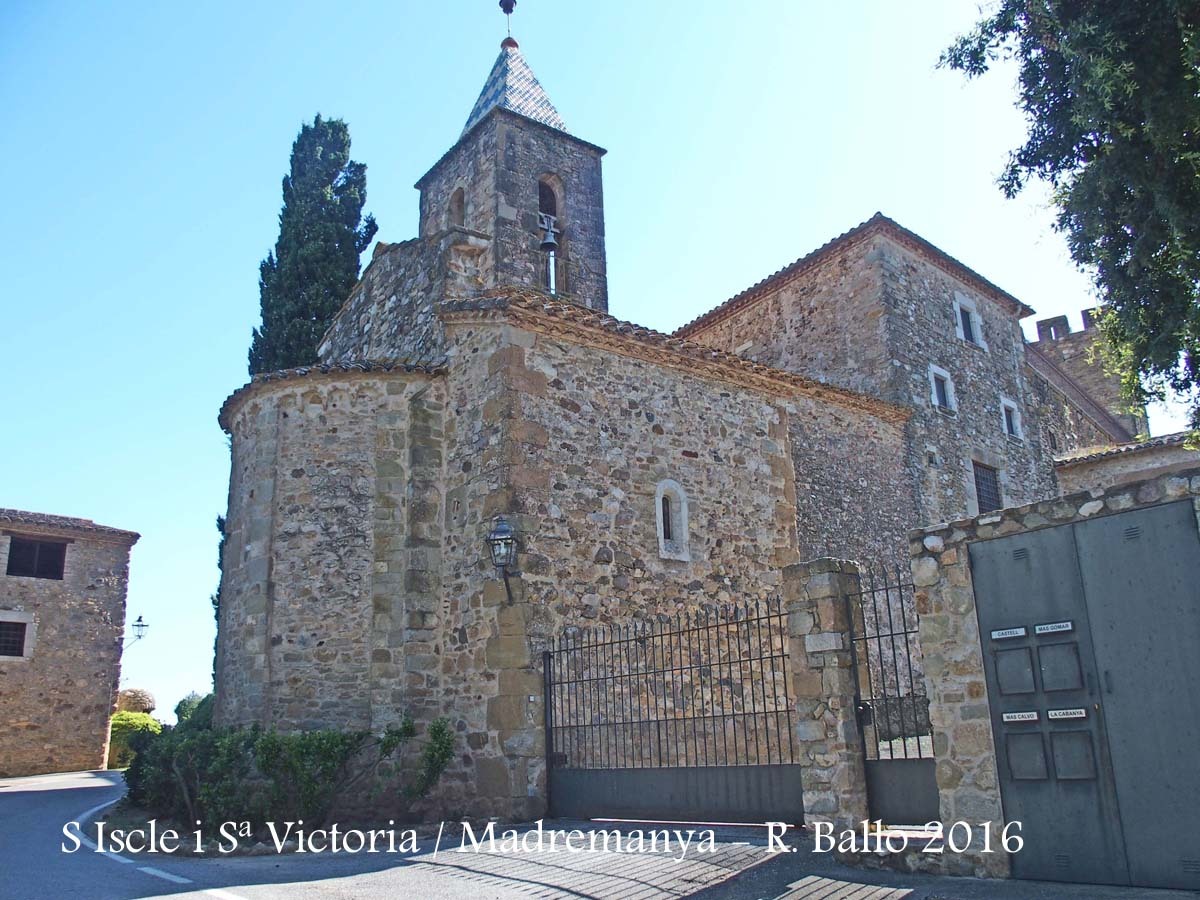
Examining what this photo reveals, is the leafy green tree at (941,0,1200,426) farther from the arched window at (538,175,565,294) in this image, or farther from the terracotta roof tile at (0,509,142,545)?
the terracotta roof tile at (0,509,142,545)

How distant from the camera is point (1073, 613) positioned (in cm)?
651

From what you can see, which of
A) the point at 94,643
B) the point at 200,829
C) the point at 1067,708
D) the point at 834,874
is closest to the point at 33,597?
the point at 94,643

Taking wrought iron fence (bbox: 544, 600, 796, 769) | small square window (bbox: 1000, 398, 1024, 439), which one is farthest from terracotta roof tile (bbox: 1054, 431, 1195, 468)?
wrought iron fence (bbox: 544, 600, 796, 769)

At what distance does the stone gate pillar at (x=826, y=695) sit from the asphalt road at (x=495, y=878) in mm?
480

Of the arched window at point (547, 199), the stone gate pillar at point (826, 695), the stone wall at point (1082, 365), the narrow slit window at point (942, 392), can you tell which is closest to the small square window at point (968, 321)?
the narrow slit window at point (942, 392)

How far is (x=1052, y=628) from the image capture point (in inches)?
259

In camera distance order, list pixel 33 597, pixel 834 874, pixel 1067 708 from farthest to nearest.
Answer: pixel 33 597 → pixel 834 874 → pixel 1067 708

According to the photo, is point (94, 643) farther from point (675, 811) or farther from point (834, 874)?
point (834, 874)

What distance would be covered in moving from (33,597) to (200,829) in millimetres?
16581

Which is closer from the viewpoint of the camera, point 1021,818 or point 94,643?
point 1021,818

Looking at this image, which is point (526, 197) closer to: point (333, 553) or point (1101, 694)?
point (333, 553)

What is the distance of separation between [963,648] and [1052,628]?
0.70 metres

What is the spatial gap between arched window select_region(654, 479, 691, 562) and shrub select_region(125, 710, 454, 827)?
13.0 feet

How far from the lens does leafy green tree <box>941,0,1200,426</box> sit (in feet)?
23.9
